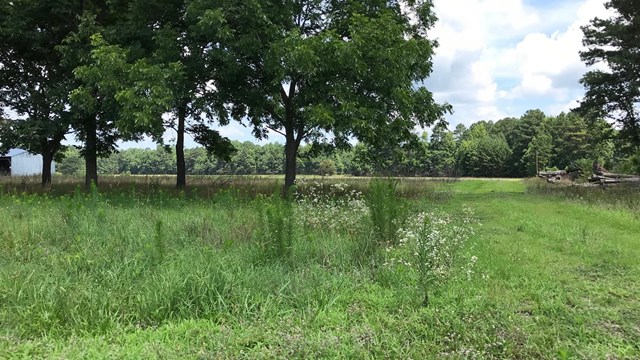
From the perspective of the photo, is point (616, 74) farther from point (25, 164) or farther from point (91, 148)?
point (25, 164)

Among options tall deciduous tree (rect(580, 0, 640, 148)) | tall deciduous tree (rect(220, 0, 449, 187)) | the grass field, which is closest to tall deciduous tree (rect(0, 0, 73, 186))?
tall deciduous tree (rect(220, 0, 449, 187))

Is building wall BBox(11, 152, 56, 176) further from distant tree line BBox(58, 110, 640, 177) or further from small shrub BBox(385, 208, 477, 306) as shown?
small shrub BBox(385, 208, 477, 306)

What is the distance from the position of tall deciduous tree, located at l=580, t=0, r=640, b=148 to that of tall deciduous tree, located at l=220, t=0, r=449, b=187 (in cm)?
1026

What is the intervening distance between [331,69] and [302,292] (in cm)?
940

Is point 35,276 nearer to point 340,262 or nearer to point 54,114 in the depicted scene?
point 340,262

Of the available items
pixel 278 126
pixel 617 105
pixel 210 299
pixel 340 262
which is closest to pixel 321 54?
pixel 278 126

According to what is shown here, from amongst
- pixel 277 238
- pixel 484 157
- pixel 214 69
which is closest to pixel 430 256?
pixel 277 238

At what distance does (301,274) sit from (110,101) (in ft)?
32.7

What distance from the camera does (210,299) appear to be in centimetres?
439

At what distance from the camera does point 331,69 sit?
1291 centimetres

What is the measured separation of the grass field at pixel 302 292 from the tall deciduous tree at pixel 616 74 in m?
16.8

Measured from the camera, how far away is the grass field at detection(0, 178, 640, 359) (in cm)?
363

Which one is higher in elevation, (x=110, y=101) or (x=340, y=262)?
(x=110, y=101)

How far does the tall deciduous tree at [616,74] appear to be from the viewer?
19938 millimetres
